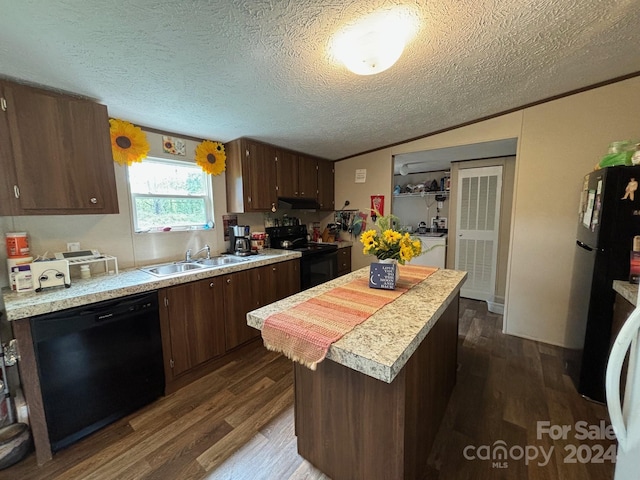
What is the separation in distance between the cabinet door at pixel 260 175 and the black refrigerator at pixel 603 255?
2.86m

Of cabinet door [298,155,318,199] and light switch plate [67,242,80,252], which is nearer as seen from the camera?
light switch plate [67,242,80,252]

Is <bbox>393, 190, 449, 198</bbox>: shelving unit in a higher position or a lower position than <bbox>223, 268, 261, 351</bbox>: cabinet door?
higher

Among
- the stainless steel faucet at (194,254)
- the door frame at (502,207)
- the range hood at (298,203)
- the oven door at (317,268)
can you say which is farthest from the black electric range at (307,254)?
the door frame at (502,207)

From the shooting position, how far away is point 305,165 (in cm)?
358

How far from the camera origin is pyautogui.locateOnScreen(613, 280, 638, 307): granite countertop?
4.63 ft

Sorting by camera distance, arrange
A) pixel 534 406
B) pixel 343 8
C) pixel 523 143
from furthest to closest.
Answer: pixel 523 143, pixel 534 406, pixel 343 8

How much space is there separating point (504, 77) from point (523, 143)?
0.93 m

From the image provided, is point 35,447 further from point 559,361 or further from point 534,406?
point 559,361

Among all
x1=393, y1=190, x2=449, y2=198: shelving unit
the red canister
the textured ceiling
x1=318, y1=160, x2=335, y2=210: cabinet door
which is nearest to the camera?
the textured ceiling

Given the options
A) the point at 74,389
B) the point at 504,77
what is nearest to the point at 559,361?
the point at 504,77

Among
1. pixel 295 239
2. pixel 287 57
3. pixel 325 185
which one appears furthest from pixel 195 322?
pixel 325 185

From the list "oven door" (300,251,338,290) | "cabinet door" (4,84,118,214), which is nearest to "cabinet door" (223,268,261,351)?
"oven door" (300,251,338,290)

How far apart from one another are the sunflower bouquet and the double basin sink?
1.46 m

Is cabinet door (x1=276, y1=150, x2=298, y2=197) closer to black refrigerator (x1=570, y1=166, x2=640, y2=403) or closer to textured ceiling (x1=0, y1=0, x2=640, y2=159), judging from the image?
textured ceiling (x1=0, y1=0, x2=640, y2=159)
